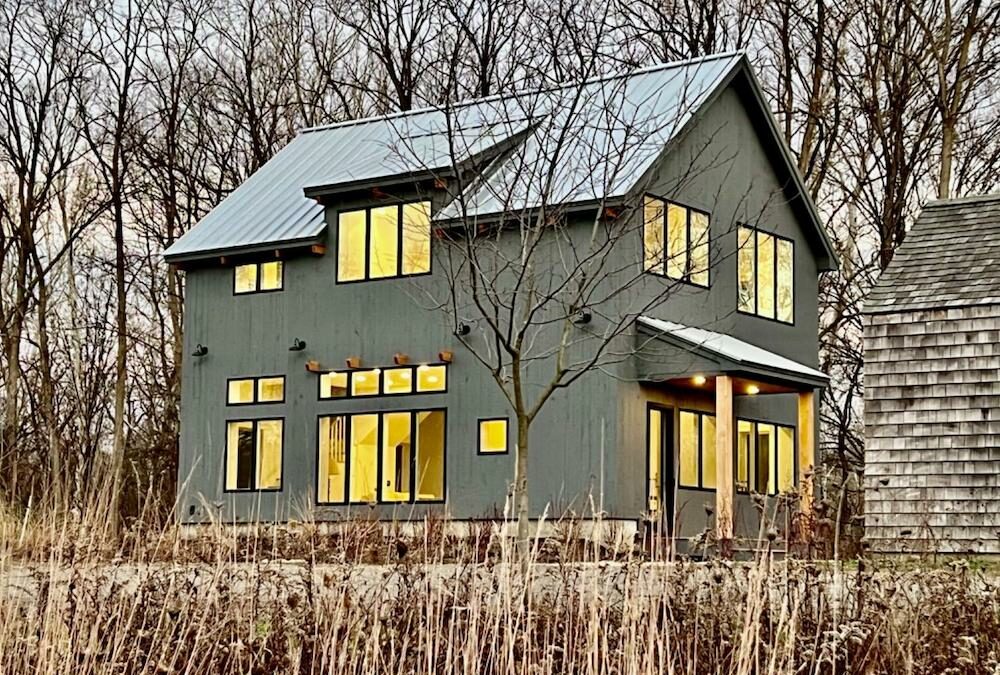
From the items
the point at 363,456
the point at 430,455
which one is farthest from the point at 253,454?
the point at 430,455

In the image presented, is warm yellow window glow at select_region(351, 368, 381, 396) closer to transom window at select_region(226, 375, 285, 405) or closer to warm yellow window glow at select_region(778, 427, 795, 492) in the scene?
transom window at select_region(226, 375, 285, 405)

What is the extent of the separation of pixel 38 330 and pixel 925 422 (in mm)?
20392

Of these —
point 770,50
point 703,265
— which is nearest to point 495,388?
point 703,265

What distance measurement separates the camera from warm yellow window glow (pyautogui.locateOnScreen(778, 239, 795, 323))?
25.2 meters

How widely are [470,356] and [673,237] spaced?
3378mm

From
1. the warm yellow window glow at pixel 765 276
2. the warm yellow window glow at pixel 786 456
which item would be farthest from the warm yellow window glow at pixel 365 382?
the warm yellow window glow at pixel 786 456

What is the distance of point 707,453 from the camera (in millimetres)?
23234

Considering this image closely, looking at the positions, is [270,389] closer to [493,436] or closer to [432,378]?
[432,378]

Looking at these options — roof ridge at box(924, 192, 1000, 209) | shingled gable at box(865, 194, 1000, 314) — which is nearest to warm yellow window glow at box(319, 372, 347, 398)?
shingled gable at box(865, 194, 1000, 314)

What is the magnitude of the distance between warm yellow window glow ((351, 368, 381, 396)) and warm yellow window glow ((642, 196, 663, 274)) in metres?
4.37

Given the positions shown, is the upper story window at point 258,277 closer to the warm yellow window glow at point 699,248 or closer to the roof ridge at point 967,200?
the warm yellow window glow at point 699,248

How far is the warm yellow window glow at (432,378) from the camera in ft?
74.2

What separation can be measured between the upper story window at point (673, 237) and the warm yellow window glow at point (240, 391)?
22.1 feet

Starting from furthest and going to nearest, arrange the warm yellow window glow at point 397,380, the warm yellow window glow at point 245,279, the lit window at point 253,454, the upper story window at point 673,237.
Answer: the warm yellow window glow at point 245,279 < the lit window at point 253,454 < the warm yellow window glow at point 397,380 < the upper story window at point 673,237
